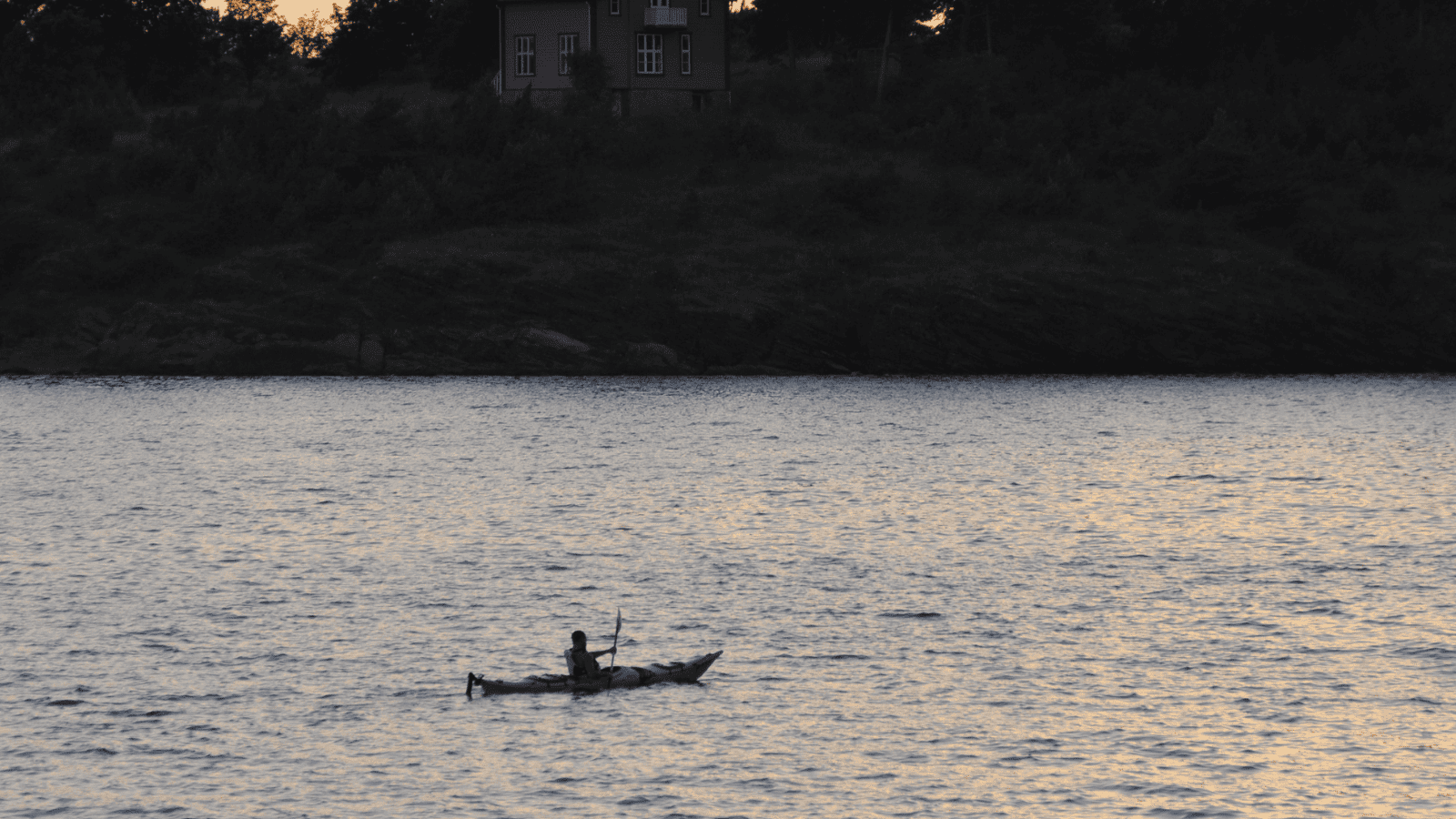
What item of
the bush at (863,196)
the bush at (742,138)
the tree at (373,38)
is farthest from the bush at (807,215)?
the tree at (373,38)

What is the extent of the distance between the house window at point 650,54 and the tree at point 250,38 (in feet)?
167

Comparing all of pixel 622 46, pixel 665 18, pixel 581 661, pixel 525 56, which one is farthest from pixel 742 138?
pixel 581 661

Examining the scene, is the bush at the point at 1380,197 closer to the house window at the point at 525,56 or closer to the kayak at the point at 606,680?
the house window at the point at 525,56

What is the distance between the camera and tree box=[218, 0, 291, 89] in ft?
567

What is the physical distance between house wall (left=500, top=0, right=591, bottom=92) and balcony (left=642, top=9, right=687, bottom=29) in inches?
211

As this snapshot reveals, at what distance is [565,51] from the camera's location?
14088cm

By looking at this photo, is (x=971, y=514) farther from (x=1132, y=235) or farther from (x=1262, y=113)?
(x=1262, y=113)

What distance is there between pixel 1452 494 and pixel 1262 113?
80.9 meters

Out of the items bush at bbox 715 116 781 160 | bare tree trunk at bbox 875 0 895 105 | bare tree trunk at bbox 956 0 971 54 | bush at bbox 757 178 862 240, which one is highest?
bare tree trunk at bbox 956 0 971 54

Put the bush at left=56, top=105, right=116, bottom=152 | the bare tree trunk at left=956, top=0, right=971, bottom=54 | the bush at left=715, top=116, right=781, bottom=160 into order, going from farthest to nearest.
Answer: the bare tree trunk at left=956, top=0, right=971, bottom=54, the bush at left=715, top=116, right=781, bottom=160, the bush at left=56, top=105, right=116, bottom=152

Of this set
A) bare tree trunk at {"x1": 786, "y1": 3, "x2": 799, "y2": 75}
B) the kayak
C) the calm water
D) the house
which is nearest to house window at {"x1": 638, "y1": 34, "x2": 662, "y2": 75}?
the house

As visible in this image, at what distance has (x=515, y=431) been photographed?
88.8 meters

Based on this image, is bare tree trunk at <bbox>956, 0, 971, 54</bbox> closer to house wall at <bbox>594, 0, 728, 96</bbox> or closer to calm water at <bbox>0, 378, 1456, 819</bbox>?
house wall at <bbox>594, 0, 728, 96</bbox>

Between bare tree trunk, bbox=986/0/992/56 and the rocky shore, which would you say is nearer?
the rocky shore
